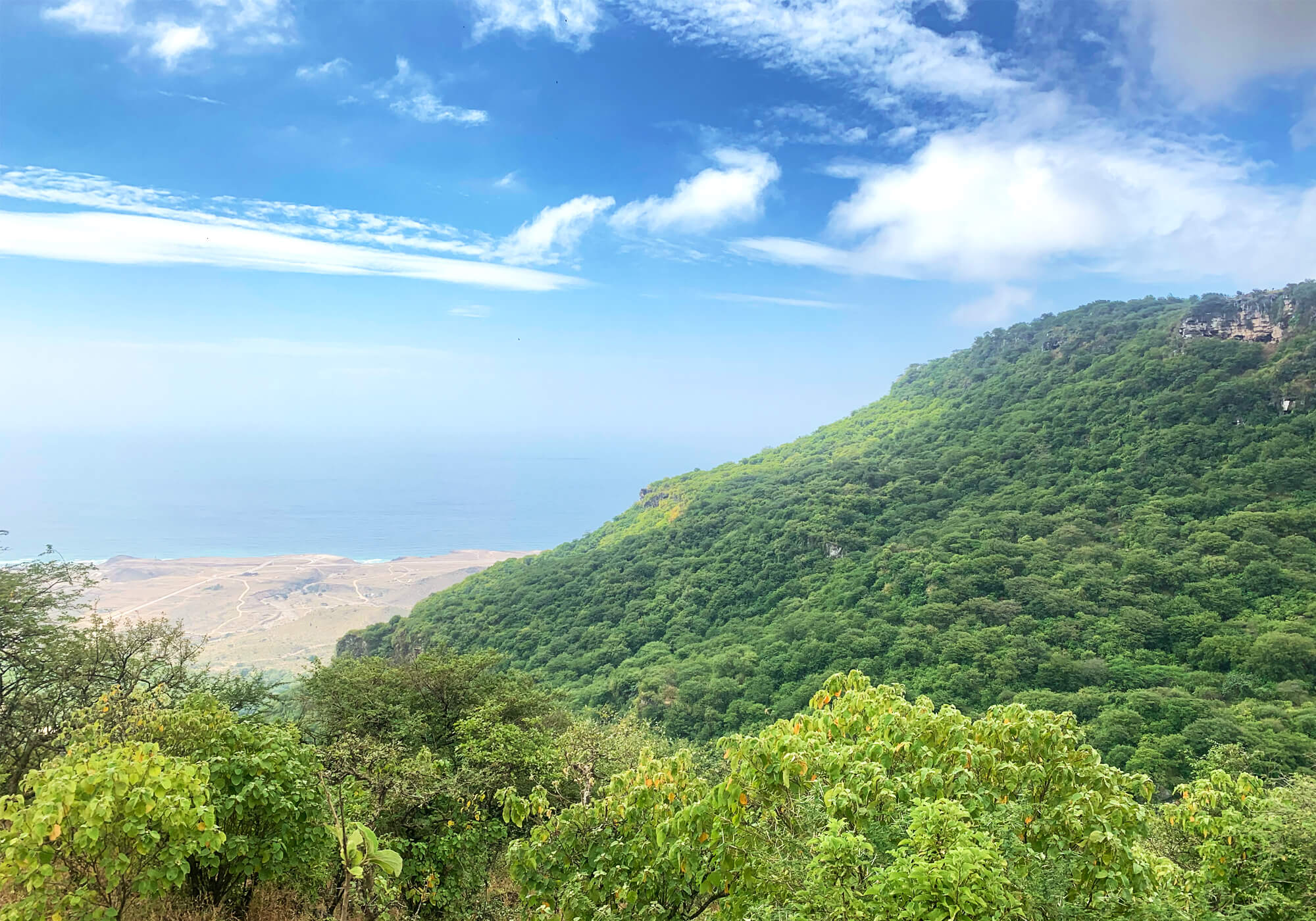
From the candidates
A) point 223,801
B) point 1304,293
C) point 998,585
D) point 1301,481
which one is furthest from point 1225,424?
point 223,801

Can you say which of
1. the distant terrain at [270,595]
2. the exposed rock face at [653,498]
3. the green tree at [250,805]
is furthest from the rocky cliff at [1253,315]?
the distant terrain at [270,595]

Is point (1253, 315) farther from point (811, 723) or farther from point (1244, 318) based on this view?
point (811, 723)

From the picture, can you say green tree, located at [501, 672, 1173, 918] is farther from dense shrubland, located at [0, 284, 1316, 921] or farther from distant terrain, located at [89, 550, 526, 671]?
distant terrain, located at [89, 550, 526, 671]

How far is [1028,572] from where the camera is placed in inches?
1631

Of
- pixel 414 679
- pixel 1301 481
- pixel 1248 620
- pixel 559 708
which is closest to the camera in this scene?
pixel 414 679

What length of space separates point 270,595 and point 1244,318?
123 m

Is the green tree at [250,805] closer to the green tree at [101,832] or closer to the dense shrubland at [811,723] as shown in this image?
the dense shrubland at [811,723]

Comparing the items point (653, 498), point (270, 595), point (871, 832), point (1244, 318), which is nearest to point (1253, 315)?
point (1244, 318)

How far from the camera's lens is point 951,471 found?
59.9 m

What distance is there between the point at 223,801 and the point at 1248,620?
41036mm

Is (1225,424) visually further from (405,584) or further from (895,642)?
(405,584)

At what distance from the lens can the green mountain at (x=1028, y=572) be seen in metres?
29.8

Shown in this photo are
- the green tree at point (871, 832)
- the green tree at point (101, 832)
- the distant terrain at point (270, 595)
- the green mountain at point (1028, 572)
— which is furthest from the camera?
the distant terrain at point (270, 595)

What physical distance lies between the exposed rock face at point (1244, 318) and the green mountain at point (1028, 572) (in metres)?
0.24
